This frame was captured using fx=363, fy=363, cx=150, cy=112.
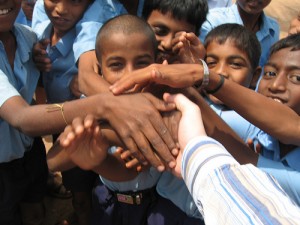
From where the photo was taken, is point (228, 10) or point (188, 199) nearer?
point (188, 199)

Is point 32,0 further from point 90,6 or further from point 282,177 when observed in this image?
point 282,177

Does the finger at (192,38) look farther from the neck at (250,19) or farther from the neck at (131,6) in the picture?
the neck at (250,19)

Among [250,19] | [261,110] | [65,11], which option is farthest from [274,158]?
[250,19]

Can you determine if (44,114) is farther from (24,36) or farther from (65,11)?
(65,11)

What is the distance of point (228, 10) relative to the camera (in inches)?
123

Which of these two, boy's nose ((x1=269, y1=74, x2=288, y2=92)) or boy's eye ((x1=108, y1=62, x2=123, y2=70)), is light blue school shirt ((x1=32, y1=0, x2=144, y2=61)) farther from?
boy's nose ((x1=269, y1=74, x2=288, y2=92))

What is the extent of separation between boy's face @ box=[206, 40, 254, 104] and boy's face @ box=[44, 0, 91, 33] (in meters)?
0.95

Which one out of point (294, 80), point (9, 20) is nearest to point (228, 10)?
point (294, 80)

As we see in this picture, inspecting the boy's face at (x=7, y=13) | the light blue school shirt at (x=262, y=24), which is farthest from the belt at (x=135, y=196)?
the light blue school shirt at (x=262, y=24)

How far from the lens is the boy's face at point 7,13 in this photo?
2.05m

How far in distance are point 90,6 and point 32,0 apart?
2420mm

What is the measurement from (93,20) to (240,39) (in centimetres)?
94

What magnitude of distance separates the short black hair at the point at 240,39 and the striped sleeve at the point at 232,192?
3.60 feet

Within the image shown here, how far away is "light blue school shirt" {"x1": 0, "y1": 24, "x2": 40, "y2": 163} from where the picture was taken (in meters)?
2.05
